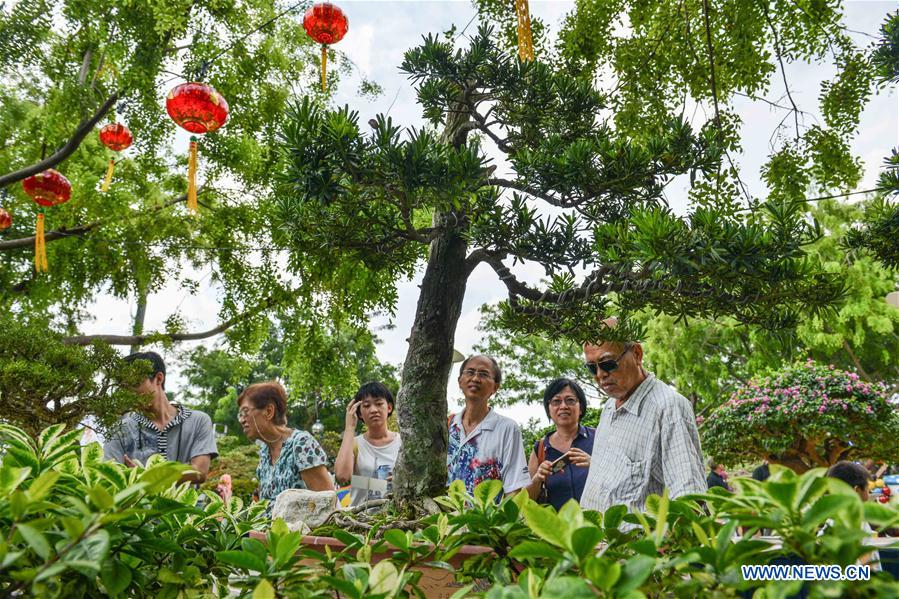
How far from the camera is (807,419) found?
8289mm

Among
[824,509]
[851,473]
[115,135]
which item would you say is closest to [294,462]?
[824,509]

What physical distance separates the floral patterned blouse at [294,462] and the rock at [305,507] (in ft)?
2.83

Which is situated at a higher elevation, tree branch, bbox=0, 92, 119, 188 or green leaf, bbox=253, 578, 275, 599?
tree branch, bbox=0, 92, 119, 188

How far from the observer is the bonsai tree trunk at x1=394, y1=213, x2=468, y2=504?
2088 millimetres

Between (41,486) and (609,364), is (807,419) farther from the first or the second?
(41,486)

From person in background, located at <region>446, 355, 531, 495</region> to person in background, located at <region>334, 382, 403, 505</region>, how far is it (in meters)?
0.56

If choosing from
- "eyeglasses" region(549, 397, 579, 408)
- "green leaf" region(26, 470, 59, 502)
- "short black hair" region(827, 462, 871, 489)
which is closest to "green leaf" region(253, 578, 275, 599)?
"green leaf" region(26, 470, 59, 502)

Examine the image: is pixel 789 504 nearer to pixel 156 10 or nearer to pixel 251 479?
pixel 156 10

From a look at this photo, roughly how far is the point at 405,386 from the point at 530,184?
791mm

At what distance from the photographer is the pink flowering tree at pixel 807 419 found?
8133 millimetres

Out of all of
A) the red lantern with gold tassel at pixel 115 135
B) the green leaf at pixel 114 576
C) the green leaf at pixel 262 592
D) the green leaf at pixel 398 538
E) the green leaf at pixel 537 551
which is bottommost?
the green leaf at pixel 114 576

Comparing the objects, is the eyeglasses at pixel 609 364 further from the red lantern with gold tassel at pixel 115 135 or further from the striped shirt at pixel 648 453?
the red lantern with gold tassel at pixel 115 135

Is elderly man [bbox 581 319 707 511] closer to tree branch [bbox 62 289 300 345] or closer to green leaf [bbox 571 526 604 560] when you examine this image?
green leaf [bbox 571 526 604 560]

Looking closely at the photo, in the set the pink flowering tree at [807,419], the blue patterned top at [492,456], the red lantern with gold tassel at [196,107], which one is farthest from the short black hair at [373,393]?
the pink flowering tree at [807,419]
